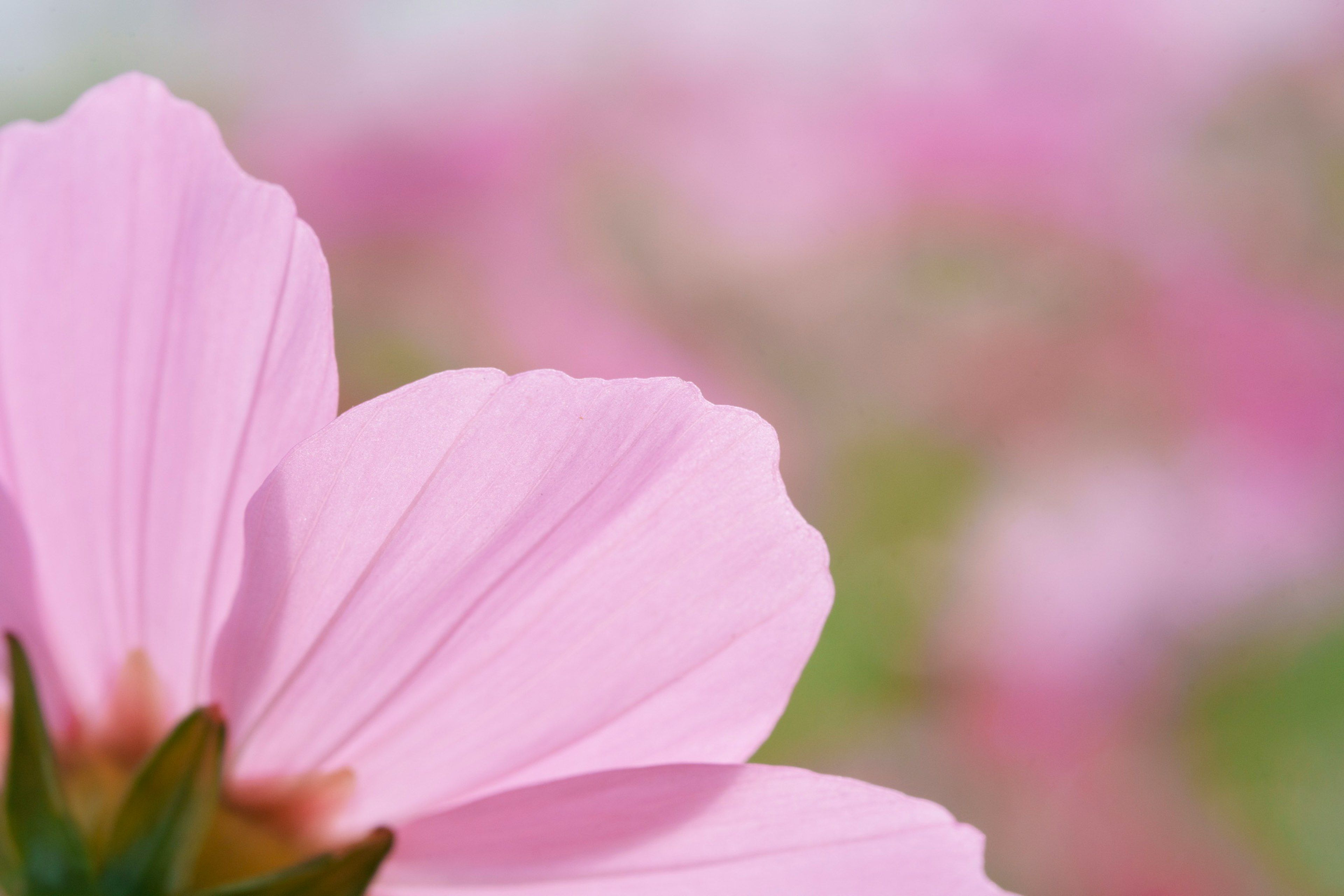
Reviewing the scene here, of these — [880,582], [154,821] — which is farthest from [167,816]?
[880,582]

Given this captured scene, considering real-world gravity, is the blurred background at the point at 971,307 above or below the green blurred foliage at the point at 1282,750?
above

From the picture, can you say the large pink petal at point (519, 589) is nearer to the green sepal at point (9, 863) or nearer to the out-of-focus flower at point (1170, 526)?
the green sepal at point (9, 863)

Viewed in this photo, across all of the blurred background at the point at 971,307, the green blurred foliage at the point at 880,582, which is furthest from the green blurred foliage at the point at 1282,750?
the green blurred foliage at the point at 880,582

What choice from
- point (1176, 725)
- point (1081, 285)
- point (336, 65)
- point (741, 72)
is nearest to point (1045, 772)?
point (1176, 725)

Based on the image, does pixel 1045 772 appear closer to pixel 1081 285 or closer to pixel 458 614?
pixel 1081 285

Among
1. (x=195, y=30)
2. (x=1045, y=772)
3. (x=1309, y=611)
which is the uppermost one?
(x=195, y=30)

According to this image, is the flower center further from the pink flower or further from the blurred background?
the blurred background

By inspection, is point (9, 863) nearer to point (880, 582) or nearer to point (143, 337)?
point (143, 337)
